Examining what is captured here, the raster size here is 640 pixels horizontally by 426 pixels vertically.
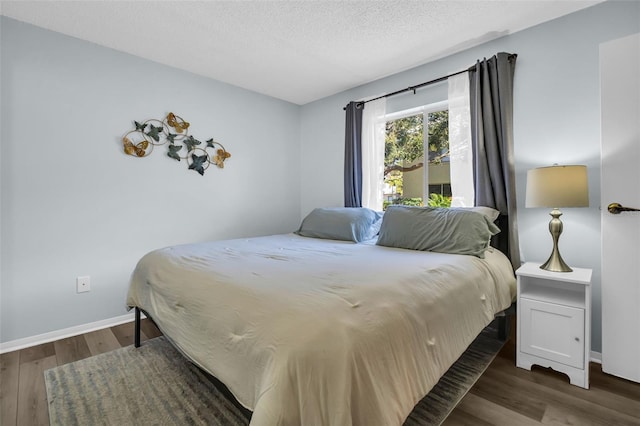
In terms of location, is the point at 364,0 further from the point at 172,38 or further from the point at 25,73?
the point at 25,73

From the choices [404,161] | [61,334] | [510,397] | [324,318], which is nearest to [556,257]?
[510,397]

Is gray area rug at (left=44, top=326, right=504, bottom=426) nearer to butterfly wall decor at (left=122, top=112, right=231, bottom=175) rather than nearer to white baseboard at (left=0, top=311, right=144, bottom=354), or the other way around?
white baseboard at (left=0, top=311, right=144, bottom=354)

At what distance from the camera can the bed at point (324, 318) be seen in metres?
0.92

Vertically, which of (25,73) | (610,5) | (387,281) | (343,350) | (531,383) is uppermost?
(610,5)

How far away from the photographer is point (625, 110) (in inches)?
72.9

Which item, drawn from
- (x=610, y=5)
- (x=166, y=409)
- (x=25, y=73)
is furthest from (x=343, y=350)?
(x=25, y=73)

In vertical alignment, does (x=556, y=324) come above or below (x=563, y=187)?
below

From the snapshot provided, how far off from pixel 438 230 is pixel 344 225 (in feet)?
3.01

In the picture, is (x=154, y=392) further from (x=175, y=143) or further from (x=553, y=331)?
(x=553, y=331)

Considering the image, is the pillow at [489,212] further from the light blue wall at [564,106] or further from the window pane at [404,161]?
the window pane at [404,161]

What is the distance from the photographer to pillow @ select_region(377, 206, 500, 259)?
2139 millimetres

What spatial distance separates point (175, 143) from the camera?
10.1ft

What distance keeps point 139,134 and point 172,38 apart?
0.91 metres

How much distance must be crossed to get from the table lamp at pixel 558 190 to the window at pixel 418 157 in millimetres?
1002
